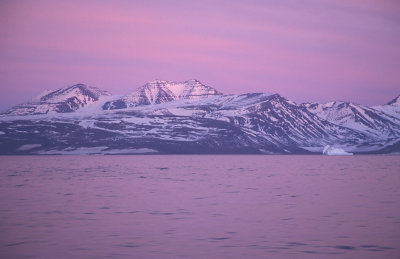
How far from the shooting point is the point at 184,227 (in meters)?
40.8

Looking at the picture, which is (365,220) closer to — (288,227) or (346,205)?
(288,227)

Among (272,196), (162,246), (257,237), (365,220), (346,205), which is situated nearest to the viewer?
(162,246)

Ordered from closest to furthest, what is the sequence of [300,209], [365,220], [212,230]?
1. [212,230]
2. [365,220]
3. [300,209]

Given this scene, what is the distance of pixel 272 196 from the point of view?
63.7 metres

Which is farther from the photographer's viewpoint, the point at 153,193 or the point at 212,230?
the point at 153,193

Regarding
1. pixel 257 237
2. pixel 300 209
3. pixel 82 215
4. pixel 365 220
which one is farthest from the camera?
pixel 300 209

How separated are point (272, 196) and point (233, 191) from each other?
8.12 metres

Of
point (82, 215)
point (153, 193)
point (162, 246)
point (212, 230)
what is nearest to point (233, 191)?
point (153, 193)

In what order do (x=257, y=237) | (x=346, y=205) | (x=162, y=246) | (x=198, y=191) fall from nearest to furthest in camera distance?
(x=162, y=246), (x=257, y=237), (x=346, y=205), (x=198, y=191)

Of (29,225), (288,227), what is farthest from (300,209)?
(29,225)

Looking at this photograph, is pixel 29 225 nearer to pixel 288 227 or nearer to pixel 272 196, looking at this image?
pixel 288 227

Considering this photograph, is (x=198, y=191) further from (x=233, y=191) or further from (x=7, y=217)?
(x=7, y=217)

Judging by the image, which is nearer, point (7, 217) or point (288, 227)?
point (288, 227)

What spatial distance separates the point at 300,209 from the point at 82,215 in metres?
18.7
